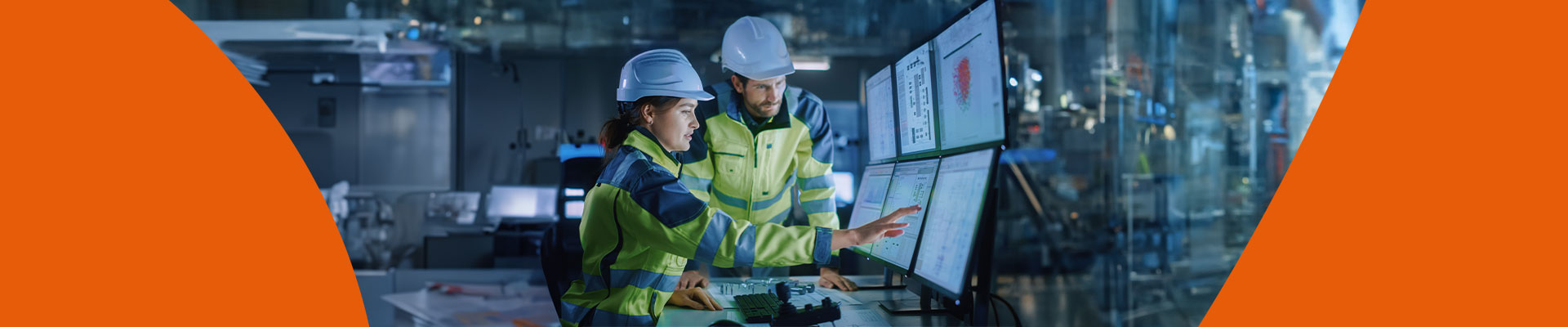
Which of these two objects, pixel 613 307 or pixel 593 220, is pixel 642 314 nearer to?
pixel 613 307

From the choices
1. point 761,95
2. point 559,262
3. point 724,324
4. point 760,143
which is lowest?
point 724,324

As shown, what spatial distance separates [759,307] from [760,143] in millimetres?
495

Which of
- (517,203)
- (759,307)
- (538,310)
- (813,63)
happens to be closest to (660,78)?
(759,307)

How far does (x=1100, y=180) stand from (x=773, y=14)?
253 cm

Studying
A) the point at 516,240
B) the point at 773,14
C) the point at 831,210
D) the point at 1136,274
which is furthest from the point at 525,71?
the point at 1136,274

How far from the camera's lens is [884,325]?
4.71 feet

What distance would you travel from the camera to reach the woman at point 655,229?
133 centimetres

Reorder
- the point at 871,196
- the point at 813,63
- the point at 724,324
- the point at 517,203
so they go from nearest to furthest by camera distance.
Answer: the point at 724,324, the point at 871,196, the point at 813,63, the point at 517,203

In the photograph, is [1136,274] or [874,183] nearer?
[874,183]

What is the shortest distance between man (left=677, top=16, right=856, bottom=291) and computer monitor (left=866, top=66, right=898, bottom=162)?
111 mm

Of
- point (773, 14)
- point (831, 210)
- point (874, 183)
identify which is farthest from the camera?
point (773, 14)

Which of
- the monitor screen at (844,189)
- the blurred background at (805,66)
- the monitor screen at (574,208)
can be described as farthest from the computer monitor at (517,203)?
the monitor screen at (844,189)

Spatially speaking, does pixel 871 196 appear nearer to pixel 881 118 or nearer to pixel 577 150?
pixel 881 118

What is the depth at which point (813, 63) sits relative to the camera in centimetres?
486
